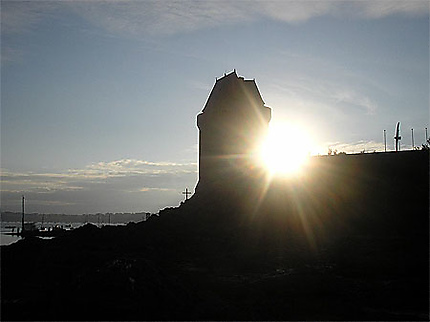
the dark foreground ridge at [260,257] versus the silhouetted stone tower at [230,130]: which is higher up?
the silhouetted stone tower at [230,130]

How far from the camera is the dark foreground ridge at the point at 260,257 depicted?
44.0 feet

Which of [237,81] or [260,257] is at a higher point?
[237,81]

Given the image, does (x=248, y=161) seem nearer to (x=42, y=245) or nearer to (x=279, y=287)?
(x=42, y=245)

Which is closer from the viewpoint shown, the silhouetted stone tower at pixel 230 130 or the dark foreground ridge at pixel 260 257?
the dark foreground ridge at pixel 260 257

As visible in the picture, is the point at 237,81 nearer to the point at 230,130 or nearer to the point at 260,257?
the point at 230,130

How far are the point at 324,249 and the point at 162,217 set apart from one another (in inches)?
451

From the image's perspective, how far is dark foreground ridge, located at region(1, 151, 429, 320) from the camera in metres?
13.4

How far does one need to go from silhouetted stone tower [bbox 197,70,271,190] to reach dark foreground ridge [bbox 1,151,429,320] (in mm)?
2309

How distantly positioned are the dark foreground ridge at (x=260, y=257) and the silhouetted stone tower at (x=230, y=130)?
2.31m

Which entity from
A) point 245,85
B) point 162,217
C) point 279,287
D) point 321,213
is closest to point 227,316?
point 279,287

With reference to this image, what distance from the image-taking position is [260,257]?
2086 centimetres

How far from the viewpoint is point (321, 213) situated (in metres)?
25.5

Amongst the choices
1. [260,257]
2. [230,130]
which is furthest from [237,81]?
[260,257]

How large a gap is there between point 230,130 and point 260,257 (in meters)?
12.9
